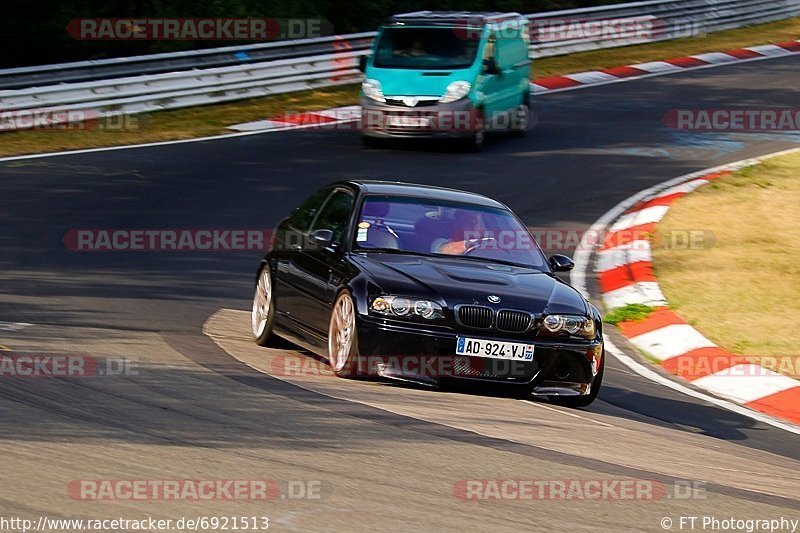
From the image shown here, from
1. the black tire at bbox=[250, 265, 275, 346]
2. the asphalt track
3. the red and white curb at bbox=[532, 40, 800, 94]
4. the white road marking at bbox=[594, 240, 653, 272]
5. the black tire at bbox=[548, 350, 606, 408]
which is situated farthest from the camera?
the red and white curb at bbox=[532, 40, 800, 94]

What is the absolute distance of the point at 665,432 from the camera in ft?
28.1

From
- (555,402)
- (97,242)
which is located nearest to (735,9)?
(97,242)

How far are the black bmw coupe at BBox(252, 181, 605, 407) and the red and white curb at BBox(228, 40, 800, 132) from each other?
40.7 feet

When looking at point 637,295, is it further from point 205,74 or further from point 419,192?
point 205,74

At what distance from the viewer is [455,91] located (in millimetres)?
20703

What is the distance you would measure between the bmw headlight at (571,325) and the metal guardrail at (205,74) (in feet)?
46.4

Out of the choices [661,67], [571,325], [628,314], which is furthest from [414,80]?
[571,325]

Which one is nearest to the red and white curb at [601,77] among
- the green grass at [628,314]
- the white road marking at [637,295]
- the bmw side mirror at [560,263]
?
the white road marking at [637,295]

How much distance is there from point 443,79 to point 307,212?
10331 millimetres

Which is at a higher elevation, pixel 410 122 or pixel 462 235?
pixel 462 235

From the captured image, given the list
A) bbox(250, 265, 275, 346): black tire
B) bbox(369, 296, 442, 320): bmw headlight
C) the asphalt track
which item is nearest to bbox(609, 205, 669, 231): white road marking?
the asphalt track

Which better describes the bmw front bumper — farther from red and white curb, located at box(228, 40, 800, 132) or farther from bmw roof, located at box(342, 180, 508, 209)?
red and white curb, located at box(228, 40, 800, 132)

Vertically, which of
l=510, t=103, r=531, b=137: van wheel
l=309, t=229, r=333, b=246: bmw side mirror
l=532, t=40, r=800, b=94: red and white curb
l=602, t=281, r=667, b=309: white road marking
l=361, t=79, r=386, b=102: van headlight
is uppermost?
l=309, t=229, r=333, b=246: bmw side mirror

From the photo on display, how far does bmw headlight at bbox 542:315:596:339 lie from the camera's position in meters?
8.93
